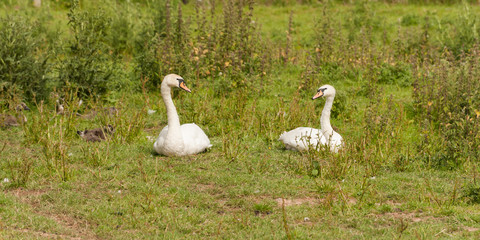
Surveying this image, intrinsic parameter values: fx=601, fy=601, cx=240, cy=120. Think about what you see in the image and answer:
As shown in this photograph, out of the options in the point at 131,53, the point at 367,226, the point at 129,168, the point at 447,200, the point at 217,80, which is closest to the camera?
the point at 367,226

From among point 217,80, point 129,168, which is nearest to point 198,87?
point 217,80

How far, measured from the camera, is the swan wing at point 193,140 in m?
8.78

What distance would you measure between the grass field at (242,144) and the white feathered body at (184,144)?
120 millimetres

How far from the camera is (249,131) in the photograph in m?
10.1

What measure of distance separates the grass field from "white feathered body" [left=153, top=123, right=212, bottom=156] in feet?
0.39

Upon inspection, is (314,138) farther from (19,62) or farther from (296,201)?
(19,62)

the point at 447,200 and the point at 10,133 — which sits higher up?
the point at 447,200

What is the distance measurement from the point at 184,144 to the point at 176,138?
0.15 m

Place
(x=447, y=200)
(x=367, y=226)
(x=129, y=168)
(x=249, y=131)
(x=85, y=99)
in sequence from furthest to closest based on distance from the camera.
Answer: (x=85, y=99)
(x=249, y=131)
(x=129, y=168)
(x=447, y=200)
(x=367, y=226)

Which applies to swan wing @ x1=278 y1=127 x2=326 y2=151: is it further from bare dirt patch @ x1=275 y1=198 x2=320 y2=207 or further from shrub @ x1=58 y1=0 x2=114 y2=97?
shrub @ x1=58 y1=0 x2=114 y2=97

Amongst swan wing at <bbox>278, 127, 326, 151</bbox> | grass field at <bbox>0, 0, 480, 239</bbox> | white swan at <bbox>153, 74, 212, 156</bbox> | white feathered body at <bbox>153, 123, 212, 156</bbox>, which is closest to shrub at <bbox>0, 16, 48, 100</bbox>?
grass field at <bbox>0, 0, 480, 239</bbox>

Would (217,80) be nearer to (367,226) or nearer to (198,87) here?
(198,87)

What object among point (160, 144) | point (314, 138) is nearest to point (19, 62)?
point (160, 144)

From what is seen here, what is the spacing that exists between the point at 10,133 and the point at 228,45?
5.03m
